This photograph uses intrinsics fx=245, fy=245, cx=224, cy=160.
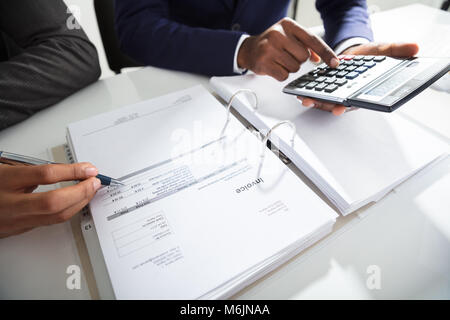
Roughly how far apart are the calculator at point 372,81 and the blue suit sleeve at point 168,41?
7.2 inches

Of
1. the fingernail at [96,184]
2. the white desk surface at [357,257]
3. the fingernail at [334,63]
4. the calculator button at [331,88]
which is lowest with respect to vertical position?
the white desk surface at [357,257]

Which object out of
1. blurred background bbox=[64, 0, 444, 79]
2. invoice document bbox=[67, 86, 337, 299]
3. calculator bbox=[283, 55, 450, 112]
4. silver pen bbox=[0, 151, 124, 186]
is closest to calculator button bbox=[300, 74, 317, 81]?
calculator bbox=[283, 55, 450, 112]

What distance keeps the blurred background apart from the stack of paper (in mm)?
610

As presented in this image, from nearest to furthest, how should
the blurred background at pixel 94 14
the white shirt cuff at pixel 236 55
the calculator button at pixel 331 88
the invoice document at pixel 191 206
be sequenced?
the invoice document at pixel 191 206 < the calculator button at pixel 331 88 < the white shirt cuff at pixel 236 55 < the blurred background at pixel 94 14

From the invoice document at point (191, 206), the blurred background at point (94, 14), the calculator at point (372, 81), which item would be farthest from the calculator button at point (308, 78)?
the blurred background at point (94, 14)

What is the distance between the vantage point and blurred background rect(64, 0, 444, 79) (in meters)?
0.86

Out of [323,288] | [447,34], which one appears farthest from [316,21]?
[323,288]

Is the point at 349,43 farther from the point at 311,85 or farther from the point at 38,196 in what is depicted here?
the point at 38,196

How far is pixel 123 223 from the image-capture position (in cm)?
27

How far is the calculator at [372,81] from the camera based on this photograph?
30 cm

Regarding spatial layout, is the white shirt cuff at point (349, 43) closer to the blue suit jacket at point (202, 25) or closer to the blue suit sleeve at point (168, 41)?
the blue suit jacket at point (202, 25)

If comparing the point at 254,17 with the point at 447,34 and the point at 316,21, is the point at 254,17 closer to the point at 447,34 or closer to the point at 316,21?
the point at 447,34

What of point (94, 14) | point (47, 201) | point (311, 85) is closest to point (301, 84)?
point (311, 85)

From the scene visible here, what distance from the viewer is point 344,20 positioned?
0.57 meters
